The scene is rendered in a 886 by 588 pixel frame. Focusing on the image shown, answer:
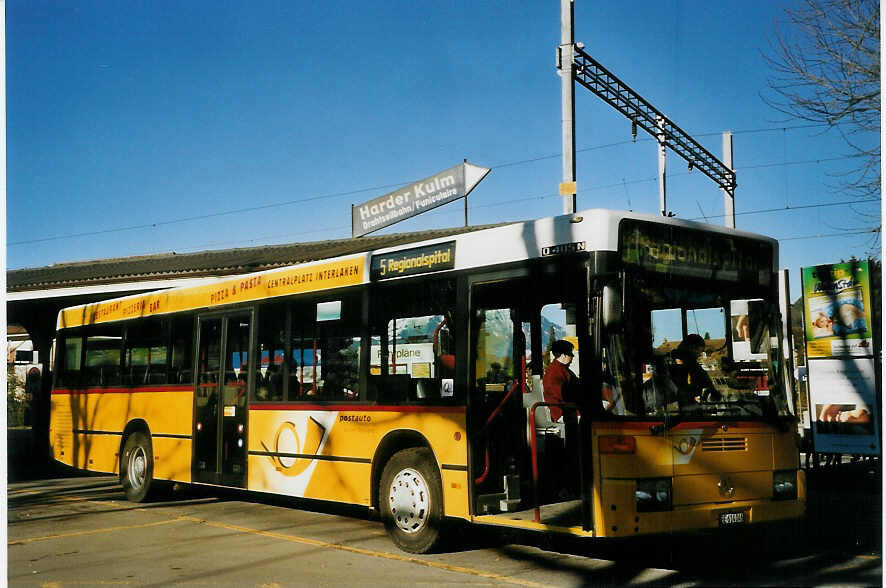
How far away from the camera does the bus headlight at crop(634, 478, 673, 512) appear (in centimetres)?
710

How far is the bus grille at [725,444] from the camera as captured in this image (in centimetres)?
748

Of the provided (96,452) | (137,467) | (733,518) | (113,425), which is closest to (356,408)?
(733,518)

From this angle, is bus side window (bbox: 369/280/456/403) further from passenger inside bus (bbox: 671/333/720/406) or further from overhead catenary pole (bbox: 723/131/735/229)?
overhead catenary pole (bbox: 723/131/735/229)

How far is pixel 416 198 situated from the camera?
21391mm

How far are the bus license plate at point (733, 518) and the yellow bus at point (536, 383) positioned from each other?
1cm

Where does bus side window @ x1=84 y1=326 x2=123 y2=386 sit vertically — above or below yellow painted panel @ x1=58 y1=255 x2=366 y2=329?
below

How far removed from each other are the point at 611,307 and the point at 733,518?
2097 mm

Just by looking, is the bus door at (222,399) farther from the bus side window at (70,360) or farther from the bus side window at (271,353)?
the bus side window at (70,360)

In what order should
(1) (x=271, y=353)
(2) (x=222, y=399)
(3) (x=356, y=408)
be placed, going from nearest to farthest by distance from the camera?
(3) (x=356, y=408) → (1) (x=271, y=353) → (2) (x=222, y=399)

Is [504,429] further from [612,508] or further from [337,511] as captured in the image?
[337,511]

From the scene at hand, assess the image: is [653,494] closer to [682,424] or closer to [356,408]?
[682,424]

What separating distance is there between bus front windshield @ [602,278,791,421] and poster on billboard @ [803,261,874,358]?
6040 mm

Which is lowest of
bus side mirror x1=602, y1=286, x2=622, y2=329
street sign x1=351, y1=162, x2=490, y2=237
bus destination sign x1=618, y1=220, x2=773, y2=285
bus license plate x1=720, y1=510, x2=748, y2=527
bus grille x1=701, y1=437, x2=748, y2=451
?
bus license plate x1=720, y1=510, x2=748, y2=527

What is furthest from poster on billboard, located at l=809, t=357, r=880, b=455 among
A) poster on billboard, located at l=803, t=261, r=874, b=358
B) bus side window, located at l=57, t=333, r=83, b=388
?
bus side window, located at l=57, t=333, r=83, b=388
